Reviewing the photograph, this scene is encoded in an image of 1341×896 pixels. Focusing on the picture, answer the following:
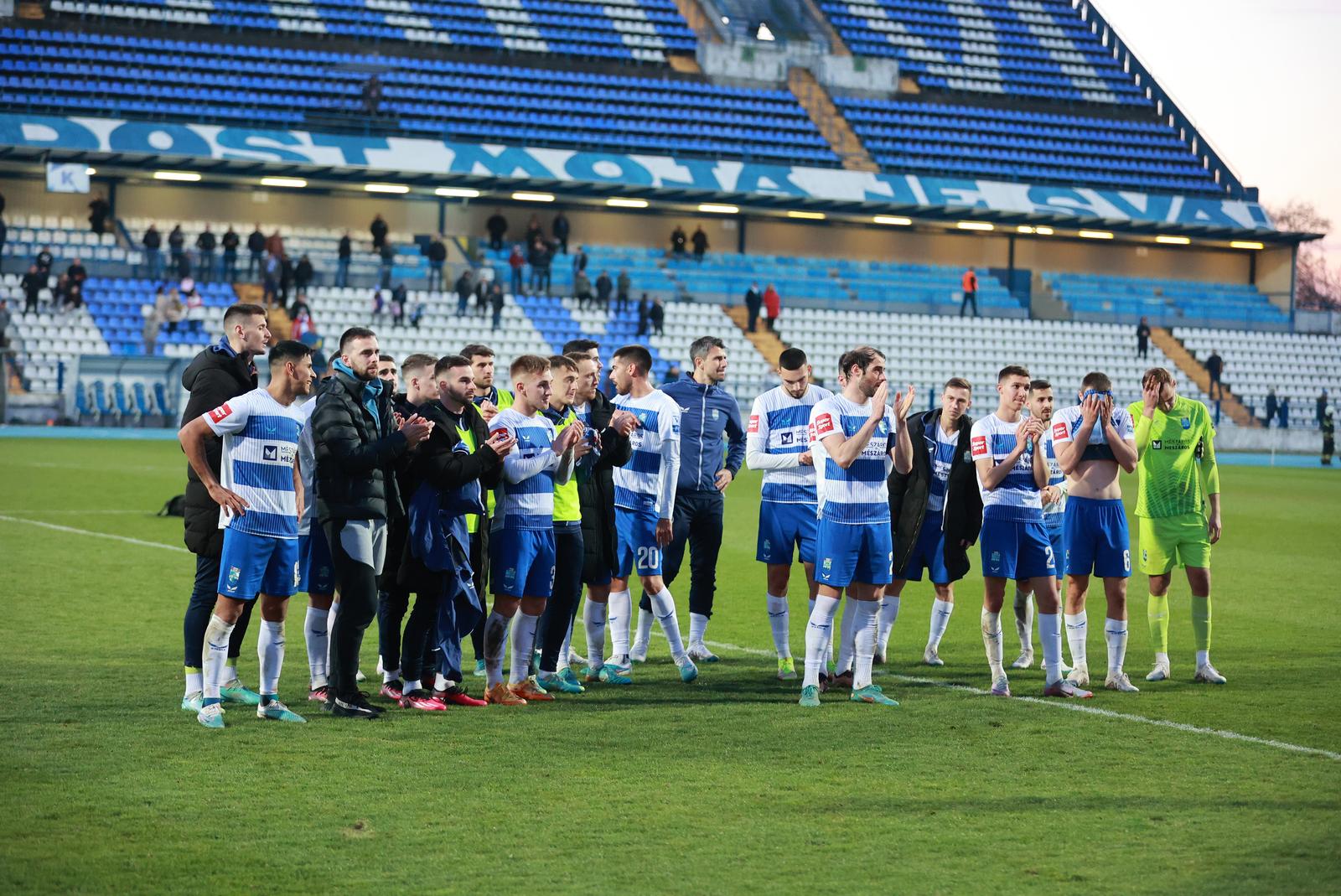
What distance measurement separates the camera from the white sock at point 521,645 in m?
8.80

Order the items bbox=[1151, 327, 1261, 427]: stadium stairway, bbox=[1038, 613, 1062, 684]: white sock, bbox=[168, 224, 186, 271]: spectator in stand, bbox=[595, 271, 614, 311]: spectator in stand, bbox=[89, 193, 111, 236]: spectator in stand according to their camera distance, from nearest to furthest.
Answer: bbox=[1038, 613, 1062, 684]: white sock, bbox=[168, 224, 186, 271]: spectator in stand, bbox=[89, 193, 111, 236]: spectator in stand, bbox=[595, 271, 614, 311]: spectator in stand, bbox=[1151, 327, 1261, 427]: stadium stairway

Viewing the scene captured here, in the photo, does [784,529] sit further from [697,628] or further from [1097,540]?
[1097,540]

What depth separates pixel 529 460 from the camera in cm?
858

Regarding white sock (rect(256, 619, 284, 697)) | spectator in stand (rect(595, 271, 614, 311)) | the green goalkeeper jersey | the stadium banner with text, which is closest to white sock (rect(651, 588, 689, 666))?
white sock (rect(256, 619, 284, 697))

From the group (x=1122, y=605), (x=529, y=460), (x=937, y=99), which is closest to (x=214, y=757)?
(x=529, y=460)

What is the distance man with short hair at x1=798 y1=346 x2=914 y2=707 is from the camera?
873 cm

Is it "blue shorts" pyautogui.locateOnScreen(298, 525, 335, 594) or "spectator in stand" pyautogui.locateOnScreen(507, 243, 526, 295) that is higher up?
"spectator in stand" pyautogui.locateOnScreen(507, 243, 526, 295)

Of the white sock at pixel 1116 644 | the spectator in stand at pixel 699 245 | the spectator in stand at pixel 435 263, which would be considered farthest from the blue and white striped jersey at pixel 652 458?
the spectator in stand at pixel 699 245

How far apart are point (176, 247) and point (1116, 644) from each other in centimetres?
3193

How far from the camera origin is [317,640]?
28.6 feet

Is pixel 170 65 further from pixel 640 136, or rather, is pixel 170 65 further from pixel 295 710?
pixel 295 710

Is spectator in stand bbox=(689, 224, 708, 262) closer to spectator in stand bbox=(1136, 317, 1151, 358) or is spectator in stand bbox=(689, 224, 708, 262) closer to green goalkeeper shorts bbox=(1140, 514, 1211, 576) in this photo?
spectator in stand bbox=(1136, 317, 1151, 358)

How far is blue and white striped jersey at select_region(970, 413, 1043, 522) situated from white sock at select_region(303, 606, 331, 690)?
397 cm

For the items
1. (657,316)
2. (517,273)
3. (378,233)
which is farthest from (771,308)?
(378,233)
